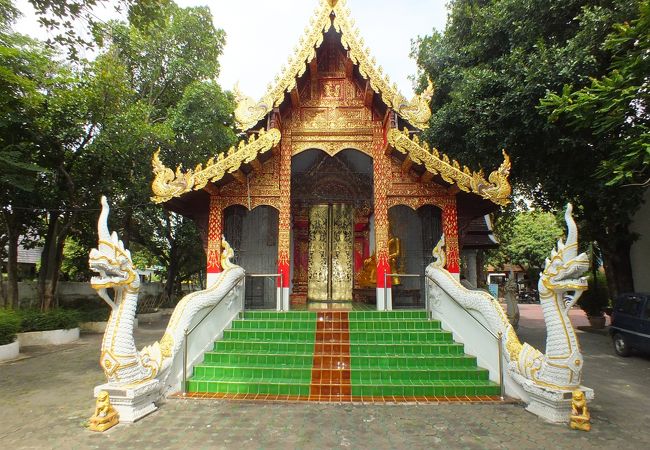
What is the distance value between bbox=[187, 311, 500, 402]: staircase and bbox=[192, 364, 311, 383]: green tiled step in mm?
13

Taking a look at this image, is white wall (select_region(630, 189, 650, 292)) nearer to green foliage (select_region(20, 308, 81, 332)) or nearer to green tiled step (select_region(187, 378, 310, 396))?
green tiled step (select_region(187, 378, 310, 396))

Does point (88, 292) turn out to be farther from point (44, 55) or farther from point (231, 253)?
point (231, 253)

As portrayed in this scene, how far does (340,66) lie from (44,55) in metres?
8.79

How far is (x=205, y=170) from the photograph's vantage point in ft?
23.0

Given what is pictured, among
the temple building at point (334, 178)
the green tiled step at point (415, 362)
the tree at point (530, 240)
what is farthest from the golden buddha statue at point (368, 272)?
the tree at point (530, 240)

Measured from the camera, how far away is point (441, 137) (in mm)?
10516

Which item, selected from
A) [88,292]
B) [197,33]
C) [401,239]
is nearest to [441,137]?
[401,239]

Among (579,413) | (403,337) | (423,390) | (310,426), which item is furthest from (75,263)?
(579,413)

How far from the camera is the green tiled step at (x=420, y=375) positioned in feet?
17.7

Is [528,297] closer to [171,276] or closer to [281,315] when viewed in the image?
[171,276]

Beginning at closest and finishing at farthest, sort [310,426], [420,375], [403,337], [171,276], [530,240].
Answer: [310,426], [420,375], [403,337], [171,276], [530,240]

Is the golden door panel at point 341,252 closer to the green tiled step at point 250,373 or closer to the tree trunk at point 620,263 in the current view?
the green tiled step at point 250,373

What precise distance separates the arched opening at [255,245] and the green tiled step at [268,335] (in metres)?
2.04

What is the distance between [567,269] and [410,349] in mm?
2520
